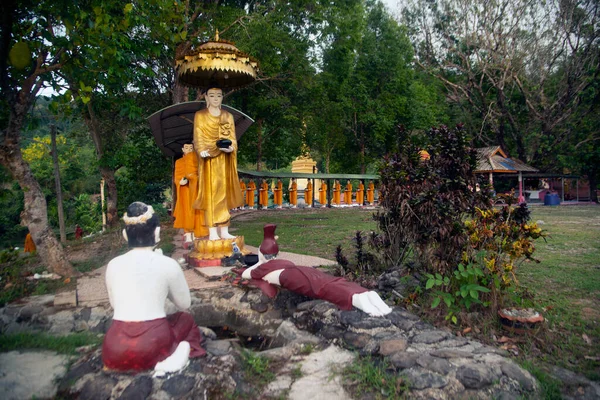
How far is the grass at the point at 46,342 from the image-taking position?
11.5ft

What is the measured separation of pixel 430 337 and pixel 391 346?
42 cm

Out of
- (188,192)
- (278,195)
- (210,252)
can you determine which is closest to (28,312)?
(210,252)

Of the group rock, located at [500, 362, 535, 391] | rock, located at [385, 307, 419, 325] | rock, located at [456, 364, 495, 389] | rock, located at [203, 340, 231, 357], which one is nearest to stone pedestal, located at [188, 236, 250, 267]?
rock, located at [203, 340, 231, 357]

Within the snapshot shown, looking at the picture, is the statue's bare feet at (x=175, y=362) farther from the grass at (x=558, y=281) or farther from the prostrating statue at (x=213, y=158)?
the prostrating statue at (x=213, y=158)

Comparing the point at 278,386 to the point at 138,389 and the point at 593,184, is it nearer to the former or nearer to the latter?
the point at 138,389

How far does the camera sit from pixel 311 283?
13.9 feet

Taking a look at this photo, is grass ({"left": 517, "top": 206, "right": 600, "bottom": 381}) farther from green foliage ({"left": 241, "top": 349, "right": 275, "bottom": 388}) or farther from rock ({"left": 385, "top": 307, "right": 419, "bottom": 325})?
green foliage ({"left": 241, "top": 349, "right": 275, "bottom": 388})

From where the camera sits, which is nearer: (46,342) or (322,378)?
(322,378)

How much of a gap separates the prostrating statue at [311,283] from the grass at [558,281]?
1095 millimetres

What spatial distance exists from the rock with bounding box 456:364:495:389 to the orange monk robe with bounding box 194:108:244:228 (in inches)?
169

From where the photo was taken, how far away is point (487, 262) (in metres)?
4.24

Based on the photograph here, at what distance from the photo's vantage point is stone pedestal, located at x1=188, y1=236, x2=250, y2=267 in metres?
6.12

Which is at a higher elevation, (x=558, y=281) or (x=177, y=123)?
(x=177, y=123)

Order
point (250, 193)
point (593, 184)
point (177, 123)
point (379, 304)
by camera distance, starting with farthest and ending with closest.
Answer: point (593, 184) < point (250, 193) < point (177, 123) < point (379, 304)
